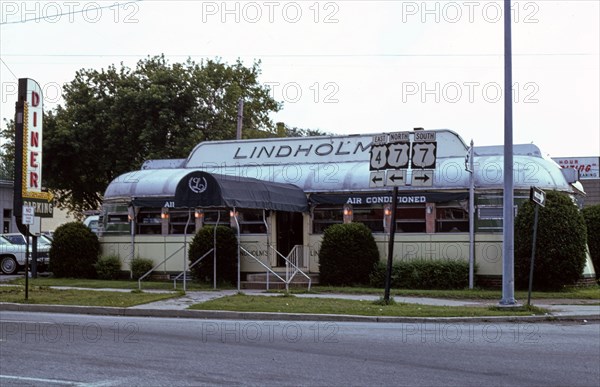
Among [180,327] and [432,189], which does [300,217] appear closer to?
[432,189]

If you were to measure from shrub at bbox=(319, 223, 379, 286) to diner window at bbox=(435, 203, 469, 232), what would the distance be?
7.08 ft

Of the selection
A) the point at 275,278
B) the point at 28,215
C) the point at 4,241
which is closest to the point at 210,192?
the point at 28,215

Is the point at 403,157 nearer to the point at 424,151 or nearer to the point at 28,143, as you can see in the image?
the point at 424,151

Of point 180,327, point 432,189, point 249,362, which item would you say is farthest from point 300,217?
point 249,362

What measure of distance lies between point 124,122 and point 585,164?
94.2 feet

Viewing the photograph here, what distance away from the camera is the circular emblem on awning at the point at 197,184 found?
21297 millimetres

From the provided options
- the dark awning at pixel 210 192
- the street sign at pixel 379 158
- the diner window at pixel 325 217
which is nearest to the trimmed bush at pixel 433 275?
the diner window at pixel 325 217

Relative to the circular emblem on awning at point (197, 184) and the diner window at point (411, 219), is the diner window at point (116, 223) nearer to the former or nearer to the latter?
the circular emblem on awning at point (197, 184)

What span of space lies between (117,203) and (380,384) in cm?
2063

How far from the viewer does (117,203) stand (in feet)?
91.7

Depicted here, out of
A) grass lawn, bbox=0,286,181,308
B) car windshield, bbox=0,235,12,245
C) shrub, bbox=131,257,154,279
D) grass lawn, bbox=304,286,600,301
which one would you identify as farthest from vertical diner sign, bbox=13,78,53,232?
grass lawn, bbox=304,286,600,301

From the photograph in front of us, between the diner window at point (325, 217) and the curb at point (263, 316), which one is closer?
the curb at point (263, 316)

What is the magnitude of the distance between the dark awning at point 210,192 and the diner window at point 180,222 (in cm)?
51

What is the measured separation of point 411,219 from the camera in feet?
80.2
